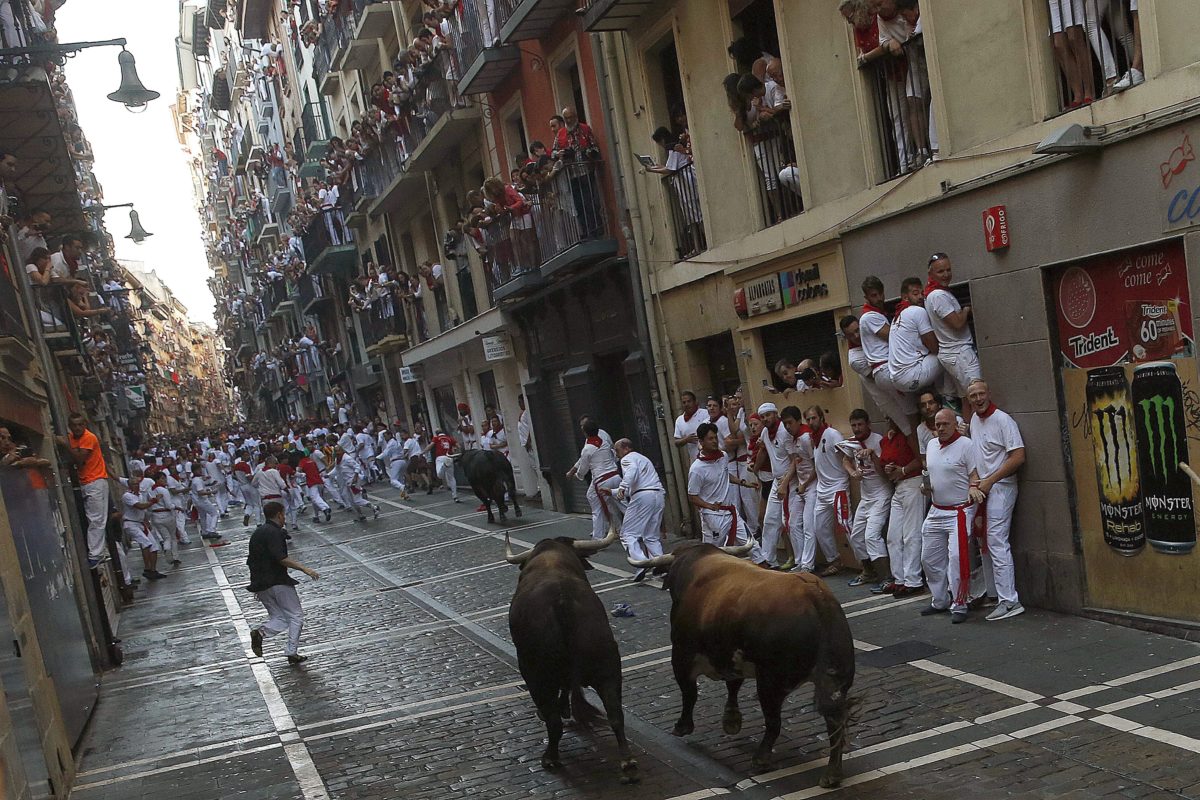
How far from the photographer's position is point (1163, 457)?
844 cm

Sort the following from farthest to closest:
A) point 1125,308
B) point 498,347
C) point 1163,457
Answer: point 498,347, point 1125,308, point 1163,457

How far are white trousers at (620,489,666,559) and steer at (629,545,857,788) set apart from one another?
237 inches

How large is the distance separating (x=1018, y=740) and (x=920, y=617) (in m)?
3.33

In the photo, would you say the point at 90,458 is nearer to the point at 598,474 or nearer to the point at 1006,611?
the point at 598,474

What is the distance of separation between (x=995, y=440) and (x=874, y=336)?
1807 mm

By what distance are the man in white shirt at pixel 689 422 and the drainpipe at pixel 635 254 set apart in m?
1.13

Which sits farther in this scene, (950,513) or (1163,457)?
(950,513)

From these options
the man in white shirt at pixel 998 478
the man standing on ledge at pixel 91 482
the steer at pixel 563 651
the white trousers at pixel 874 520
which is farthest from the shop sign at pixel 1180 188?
the man standing on ledge at pixel 91 482

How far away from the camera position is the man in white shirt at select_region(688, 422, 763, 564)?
1275cm

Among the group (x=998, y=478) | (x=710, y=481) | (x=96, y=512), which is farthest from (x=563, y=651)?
(x=96, y=512)

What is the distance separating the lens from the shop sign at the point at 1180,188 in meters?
7.76

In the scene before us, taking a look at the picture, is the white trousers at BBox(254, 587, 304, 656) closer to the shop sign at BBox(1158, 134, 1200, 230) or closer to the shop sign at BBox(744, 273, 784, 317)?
the shop sign at BBox(744, 273, 784, 317)

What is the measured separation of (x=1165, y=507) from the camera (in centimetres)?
847

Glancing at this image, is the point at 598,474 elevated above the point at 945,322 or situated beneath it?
situated beneath
